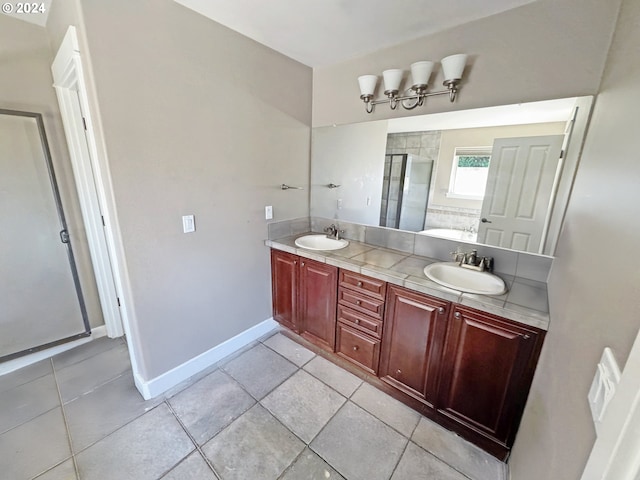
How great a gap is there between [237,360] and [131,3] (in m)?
2.37

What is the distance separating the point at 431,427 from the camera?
5.25 ft

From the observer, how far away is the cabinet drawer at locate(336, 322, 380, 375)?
183 centimetres

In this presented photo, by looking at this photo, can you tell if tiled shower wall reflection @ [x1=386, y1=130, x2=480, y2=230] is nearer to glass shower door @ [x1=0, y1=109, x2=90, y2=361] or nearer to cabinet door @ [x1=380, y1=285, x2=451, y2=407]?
cabinet door @ [x1=380, y1=285, x2=451, y2=407]

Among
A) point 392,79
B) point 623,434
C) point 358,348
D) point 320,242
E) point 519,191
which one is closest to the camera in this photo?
point 623,434

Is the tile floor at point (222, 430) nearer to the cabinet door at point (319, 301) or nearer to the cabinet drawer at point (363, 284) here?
the cabinet door at point (319, 301)

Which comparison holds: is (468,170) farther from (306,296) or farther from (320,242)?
(306,296)

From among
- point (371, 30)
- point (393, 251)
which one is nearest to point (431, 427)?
point (393, 251)

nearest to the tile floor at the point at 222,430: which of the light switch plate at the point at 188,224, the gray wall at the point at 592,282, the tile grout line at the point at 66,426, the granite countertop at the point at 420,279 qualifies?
the tile grout line at the point at 66,426

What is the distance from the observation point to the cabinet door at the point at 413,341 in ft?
4.91

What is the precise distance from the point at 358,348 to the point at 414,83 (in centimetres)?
188

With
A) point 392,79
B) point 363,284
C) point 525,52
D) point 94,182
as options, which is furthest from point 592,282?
point 94,182

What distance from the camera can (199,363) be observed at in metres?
1.99

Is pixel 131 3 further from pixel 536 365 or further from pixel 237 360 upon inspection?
pixel 536 365

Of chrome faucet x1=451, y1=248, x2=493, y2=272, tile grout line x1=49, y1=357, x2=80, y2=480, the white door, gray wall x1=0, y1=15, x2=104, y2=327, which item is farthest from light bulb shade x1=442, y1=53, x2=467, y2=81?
tile grout line x1=49, y1=357, x2=80, y2=480
